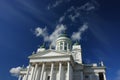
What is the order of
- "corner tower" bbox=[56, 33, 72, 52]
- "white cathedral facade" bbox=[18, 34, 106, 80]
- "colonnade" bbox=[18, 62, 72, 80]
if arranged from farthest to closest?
1. "corner tower" bbox=[56, 33, 72, 52]
2. "white cathedral facade" bbox=[18, 34, 106, 80]
3. "colonnade" bbox=[18, 62, 72, 80]

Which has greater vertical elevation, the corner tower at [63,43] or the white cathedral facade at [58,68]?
the corner tower at [63,43]

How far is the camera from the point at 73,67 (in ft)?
117

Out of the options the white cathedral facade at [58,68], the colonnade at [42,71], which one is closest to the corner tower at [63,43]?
the white cathedral facade at [58,68]

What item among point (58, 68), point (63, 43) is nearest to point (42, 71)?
point (58, 68)

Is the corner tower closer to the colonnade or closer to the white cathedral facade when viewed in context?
the white cathedral facade

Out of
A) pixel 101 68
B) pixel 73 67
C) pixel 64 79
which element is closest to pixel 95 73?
pixel 101 68

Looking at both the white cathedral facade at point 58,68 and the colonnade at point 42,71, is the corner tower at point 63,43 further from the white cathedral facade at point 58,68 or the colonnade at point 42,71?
the colonnade at point 42,71

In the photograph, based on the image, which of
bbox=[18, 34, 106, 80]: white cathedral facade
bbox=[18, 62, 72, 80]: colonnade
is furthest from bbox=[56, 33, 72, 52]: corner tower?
bbox=[18, 62, 72, 80]: colonnade

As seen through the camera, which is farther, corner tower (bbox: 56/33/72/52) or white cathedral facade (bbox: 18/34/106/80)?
corner tower (bbox: 56/33/72/52)

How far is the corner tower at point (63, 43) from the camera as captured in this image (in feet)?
144

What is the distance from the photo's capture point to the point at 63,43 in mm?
Result: 44562

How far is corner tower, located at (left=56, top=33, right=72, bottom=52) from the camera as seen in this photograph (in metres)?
44.0

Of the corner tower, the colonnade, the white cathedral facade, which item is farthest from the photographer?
the corner tower

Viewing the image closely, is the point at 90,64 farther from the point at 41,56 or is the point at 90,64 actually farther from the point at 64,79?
the point at 41,56
